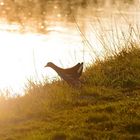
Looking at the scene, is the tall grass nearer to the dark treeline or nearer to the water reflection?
the water reflection

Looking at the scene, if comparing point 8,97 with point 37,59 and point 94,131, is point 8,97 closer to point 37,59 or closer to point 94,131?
point 94,131

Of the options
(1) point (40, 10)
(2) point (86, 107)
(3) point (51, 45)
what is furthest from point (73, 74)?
(1) point (40, 10)

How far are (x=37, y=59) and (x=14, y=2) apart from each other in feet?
53.6

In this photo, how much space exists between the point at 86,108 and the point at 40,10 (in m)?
23.0

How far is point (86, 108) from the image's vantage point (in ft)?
29.9

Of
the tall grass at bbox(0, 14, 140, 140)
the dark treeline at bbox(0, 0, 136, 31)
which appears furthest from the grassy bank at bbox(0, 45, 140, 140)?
the dark treeline at bbox(0, 0, 136, 31)

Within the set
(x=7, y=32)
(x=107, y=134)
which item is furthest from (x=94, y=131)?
(x=7, y=32)

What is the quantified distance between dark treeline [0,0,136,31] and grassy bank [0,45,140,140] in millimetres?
14927

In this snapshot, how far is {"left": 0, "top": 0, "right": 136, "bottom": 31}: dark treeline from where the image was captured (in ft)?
94.4

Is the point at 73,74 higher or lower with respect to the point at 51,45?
lower

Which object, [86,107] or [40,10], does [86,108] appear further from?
[40,10]

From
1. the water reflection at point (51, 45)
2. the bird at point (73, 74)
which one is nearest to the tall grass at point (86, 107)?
the bird at point (73, 74)

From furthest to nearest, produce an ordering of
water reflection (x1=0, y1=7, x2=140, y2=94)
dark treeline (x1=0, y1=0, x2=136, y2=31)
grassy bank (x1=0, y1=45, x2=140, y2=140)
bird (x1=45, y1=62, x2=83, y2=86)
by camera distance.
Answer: dark treeline (x1=0, y1=0, x2=136, y2=31) < water reflection (x1=0, y1=7, x2=140, y2=94) < bird (x1=45, y1=62, x2=83, y2=86) < grassy bank (x1=0, y1=45, x2=140, y2=140)

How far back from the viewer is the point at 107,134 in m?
7.57
